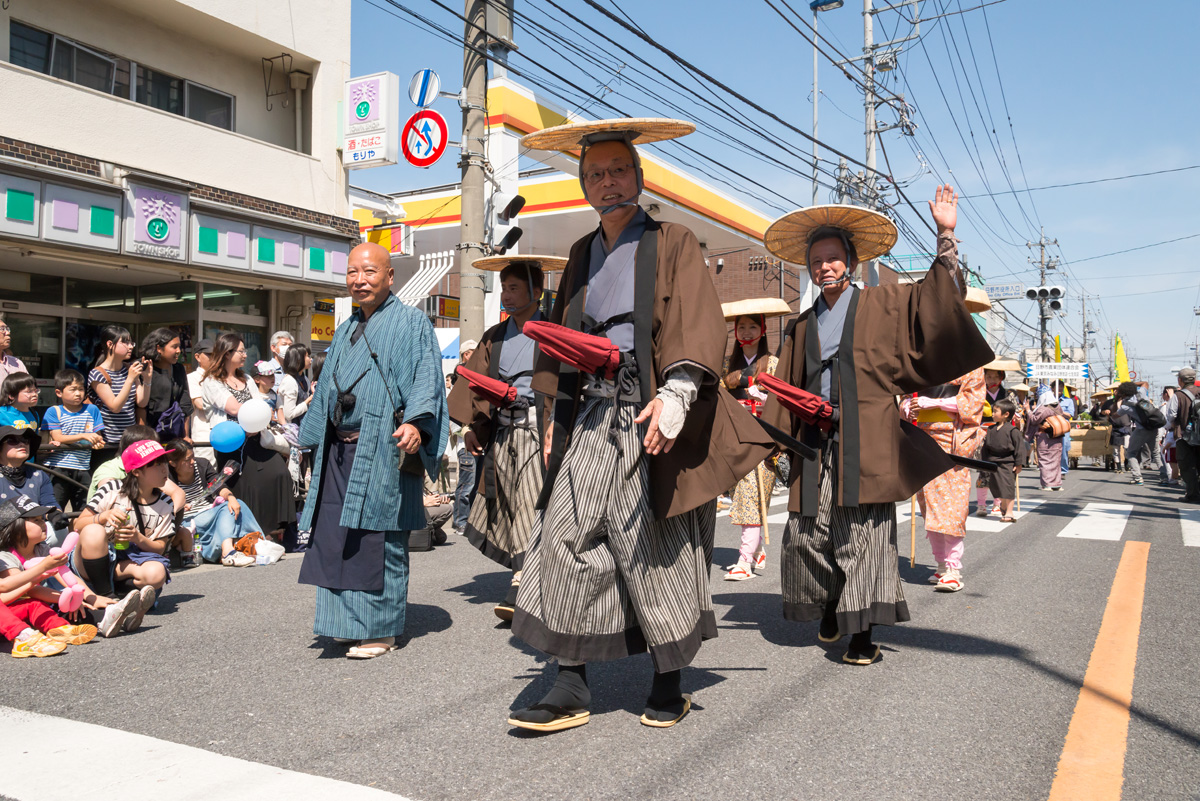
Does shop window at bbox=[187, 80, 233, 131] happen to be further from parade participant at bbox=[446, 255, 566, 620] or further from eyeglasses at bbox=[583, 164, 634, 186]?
eyeglasses at bbox=[583, 164, 634, 186]

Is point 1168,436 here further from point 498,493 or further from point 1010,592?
point 498,493

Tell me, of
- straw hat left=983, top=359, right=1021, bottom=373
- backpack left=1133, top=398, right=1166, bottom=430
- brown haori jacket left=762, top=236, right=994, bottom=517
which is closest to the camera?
brown haori jacket left=762, top=236, right=994, bottom=517

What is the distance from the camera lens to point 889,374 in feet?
12.7

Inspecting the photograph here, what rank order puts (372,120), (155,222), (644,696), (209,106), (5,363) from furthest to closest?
(372,120) → (209,106) → (155,222) → (5,363) → (644,696)

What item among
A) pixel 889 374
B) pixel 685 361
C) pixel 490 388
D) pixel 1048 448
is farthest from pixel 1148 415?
pixel 685 361

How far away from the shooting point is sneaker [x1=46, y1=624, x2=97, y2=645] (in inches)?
156

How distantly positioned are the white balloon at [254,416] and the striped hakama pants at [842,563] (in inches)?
180

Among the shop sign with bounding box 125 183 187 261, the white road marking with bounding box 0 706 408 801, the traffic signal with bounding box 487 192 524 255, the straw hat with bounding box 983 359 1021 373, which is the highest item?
the traffic signal with bounding box 487 192 524 255

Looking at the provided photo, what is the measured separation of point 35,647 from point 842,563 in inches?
145

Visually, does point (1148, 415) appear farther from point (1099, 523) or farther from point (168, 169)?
point (168, 169)

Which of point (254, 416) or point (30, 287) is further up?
point (30, 287)

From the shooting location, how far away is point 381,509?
12.8ft

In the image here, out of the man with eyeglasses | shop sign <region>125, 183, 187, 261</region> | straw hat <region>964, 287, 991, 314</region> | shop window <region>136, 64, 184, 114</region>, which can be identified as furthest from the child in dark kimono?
shop window <region>136, 64, 184, 114</region>

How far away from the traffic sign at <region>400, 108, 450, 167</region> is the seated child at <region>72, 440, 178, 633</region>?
7915 millimetres
